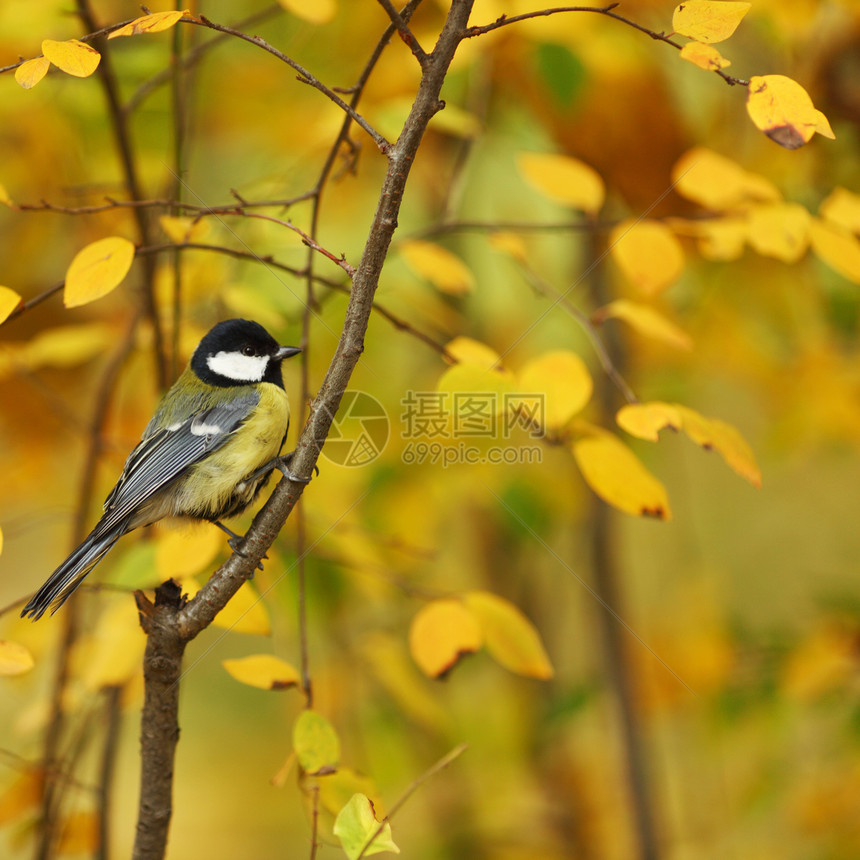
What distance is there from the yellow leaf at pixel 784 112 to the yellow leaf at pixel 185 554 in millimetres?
820

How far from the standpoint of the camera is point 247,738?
2551 mm

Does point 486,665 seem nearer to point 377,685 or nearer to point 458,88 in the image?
point 377,685

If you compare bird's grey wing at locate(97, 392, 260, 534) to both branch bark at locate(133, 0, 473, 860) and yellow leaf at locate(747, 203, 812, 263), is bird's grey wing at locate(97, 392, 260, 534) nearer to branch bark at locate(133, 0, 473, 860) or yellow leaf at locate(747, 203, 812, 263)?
branch bark at locate(133, 0, 473, 860)

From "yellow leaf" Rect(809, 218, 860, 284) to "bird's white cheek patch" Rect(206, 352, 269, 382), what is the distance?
947mm

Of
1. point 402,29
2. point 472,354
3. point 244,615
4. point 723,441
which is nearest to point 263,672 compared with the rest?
point 244,615

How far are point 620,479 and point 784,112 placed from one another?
1.41 feet

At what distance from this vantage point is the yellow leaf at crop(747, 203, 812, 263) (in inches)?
41.6

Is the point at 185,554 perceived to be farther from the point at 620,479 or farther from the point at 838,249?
the point at 838,249

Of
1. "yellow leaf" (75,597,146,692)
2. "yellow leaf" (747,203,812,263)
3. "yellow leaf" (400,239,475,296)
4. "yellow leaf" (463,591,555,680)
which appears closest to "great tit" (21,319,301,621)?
"yellow leaf" (75,597,146,692)

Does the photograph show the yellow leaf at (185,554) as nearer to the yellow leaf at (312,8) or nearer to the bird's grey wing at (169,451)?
the bird's grey wing at (169,451)

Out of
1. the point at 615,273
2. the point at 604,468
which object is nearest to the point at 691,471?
the point at 615,273

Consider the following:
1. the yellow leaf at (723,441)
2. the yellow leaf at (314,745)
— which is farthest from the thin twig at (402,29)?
the yellow leaf at (314,745)

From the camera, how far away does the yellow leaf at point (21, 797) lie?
126 centimetres

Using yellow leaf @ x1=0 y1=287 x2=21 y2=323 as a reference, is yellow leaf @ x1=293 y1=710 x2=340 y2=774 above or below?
below
